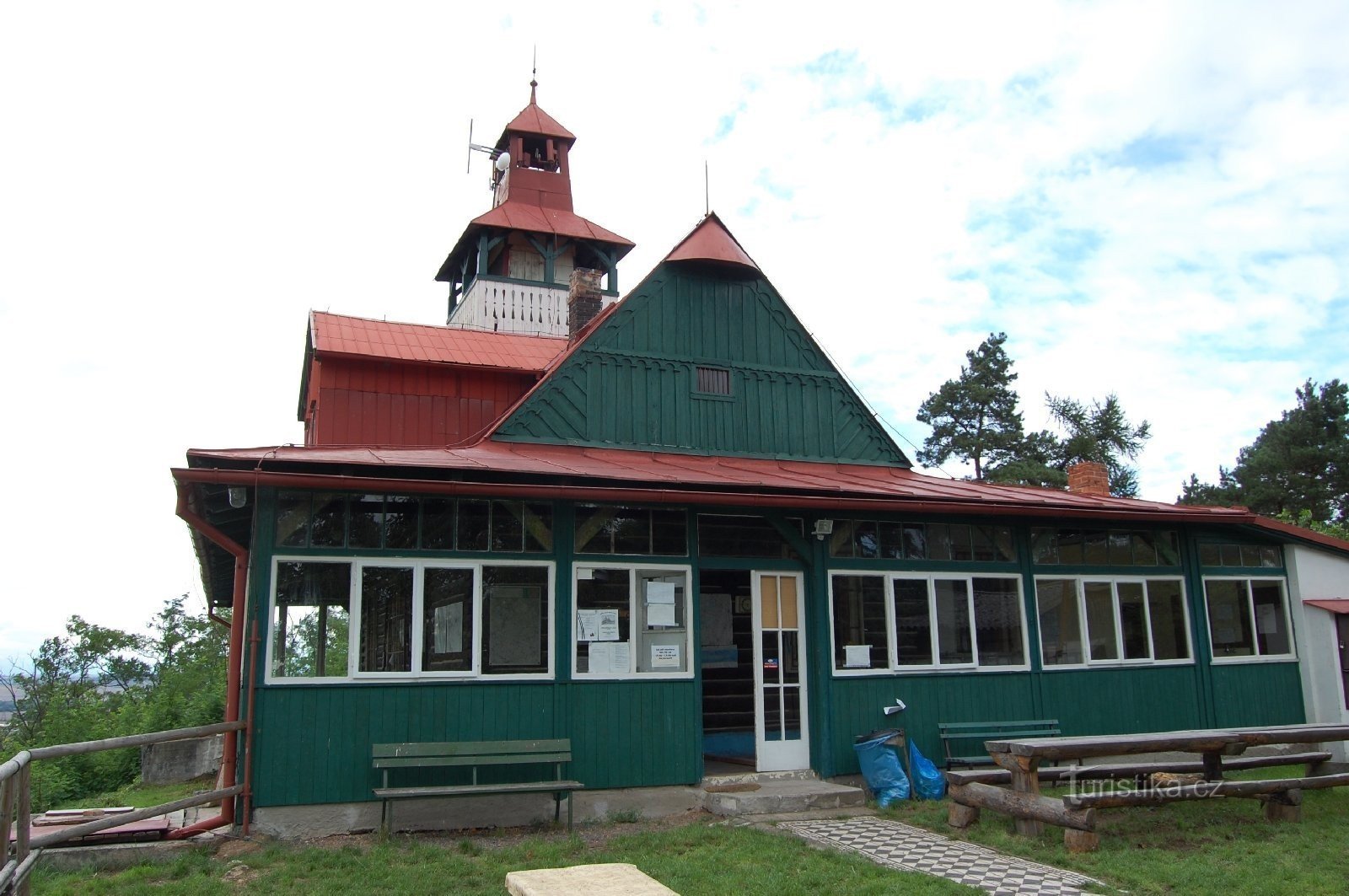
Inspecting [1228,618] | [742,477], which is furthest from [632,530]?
[1228,618]

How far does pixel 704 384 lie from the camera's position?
45.6ft

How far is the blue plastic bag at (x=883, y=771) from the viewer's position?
11094 millimetres

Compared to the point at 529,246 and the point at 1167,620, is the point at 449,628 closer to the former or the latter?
the point at 1167,620

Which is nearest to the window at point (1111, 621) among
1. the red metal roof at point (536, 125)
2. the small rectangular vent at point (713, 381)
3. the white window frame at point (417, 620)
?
the small rectangular vent at point (713, 381)

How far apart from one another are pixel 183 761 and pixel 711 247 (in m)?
12.4

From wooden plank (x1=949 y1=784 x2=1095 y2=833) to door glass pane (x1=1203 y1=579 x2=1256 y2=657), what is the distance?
601 cm

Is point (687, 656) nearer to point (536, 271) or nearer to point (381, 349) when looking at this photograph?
point (381, 349)

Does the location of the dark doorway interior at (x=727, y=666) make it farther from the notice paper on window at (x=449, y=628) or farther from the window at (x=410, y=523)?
the notice paper on window at (x=449, y=628)

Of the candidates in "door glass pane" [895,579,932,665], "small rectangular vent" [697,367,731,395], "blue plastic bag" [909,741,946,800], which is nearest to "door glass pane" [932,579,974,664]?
"door glass pane" [895,579,932,665]

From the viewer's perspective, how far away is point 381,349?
51.7ft

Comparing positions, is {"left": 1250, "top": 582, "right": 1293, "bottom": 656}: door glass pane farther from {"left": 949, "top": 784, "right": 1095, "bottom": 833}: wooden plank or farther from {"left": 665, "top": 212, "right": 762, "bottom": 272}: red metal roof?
{"left": 665, "top": 212, "right": 762, "bottom": 272}: red metal roof

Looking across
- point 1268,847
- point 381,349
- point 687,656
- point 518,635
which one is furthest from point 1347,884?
point 381,349

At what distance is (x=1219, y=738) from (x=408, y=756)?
7.46m

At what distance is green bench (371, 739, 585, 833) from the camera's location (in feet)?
30.6
